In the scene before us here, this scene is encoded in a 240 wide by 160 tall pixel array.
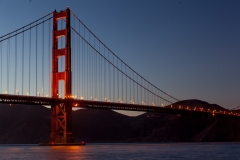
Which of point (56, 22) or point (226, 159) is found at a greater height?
point (56, 22)

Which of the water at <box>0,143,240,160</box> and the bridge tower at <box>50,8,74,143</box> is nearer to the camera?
the water at <box>0,143,240,160</box>

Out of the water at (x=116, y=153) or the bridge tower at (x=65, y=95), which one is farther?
the bridge tower at (x=65, y=95)

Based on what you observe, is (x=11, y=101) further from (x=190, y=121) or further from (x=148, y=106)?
(x=190, y=121)

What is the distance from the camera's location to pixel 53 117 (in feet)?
250

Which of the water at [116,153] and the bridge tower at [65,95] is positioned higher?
the bridge tower at [65,95]

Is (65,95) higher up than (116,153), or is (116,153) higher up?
(65,95)

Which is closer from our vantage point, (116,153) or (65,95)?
(116,153)

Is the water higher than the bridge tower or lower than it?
lower

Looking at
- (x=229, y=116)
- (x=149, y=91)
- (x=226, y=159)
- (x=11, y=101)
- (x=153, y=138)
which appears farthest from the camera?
(x=153, y=138)

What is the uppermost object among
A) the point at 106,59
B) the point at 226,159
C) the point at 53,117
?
the point at 106,59

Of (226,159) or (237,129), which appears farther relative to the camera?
(237,129)

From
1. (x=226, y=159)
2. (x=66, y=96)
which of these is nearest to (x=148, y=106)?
(x=66, y=96)

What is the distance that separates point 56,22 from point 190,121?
402 ft

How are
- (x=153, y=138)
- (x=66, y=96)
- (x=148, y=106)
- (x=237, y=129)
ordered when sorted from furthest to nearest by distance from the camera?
(x=153, y=138), (x=237, y=129), (x=148, y=106), (x=66, y=96)
